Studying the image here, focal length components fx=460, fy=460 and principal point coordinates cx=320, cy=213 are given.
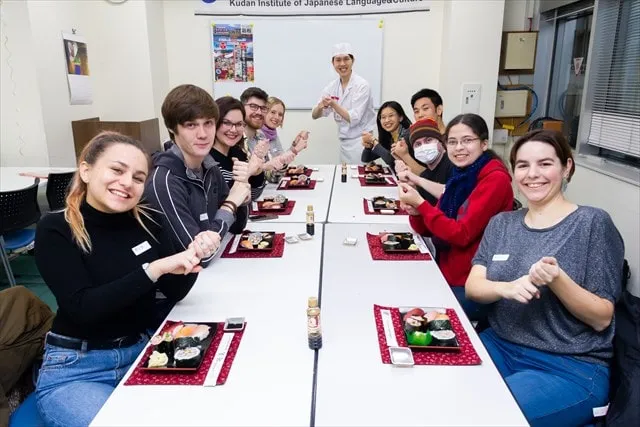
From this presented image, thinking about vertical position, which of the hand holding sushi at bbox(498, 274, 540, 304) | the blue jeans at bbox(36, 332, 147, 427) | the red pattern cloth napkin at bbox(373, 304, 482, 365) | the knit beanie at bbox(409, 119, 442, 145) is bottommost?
the blue jeans at bbox(36, 332, 147, 427)

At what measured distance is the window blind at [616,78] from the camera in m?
3.20

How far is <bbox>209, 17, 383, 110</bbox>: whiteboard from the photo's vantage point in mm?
5152

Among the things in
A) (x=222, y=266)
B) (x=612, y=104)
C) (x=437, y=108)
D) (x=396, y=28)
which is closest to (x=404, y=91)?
(x=396, y=28)

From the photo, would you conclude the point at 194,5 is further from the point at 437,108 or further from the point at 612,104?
the point at 612,104

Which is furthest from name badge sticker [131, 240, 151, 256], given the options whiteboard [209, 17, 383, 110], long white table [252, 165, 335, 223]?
whiteboard [209, 17, 383, 110]

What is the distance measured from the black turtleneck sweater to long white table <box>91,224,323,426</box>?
131 mm

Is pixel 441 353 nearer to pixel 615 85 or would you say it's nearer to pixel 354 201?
pixel 354 201

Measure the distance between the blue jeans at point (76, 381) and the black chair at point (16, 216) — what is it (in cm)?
177

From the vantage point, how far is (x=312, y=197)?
305 cm

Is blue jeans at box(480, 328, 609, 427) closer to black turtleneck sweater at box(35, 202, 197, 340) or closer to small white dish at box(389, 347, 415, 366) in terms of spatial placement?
small white dish at box(389, 347, 415, 366)

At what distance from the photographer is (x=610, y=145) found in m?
3.45

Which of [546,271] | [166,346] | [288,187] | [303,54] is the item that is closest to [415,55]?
[303,54]

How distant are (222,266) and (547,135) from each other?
1309mm

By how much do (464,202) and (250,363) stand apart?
133cm
